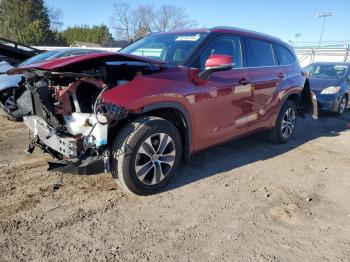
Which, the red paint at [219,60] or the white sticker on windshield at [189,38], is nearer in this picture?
the red paint at [219,60]

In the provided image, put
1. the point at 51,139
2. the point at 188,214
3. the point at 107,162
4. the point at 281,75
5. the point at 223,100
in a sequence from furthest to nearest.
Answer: the point at 281,75 → the point at 223,100 → the point at 51,139 → the point at 188,214 → the point at 107,162

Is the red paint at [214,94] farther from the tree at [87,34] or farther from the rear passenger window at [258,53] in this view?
the tree at [87,34]

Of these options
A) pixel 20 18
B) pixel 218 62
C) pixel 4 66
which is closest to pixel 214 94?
pixel 218 62

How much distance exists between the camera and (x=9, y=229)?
3053 mm

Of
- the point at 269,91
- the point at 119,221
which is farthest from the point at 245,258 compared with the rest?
the point at 269,91

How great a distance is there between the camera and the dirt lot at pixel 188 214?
9.43 feet

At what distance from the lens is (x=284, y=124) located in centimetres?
614

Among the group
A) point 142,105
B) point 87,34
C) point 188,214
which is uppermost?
point 87,34

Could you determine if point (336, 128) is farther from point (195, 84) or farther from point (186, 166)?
point (195, 84)

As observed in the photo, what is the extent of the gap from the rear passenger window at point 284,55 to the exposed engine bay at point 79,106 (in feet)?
9.69

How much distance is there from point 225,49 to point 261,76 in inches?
34.8

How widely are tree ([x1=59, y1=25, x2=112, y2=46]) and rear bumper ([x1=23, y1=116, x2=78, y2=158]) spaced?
5573 centimetres

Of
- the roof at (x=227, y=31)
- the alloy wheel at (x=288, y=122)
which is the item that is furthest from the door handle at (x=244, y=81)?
the alloy wheel at (x=288, y=122)

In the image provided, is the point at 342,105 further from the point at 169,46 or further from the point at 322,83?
the point at 169,46
